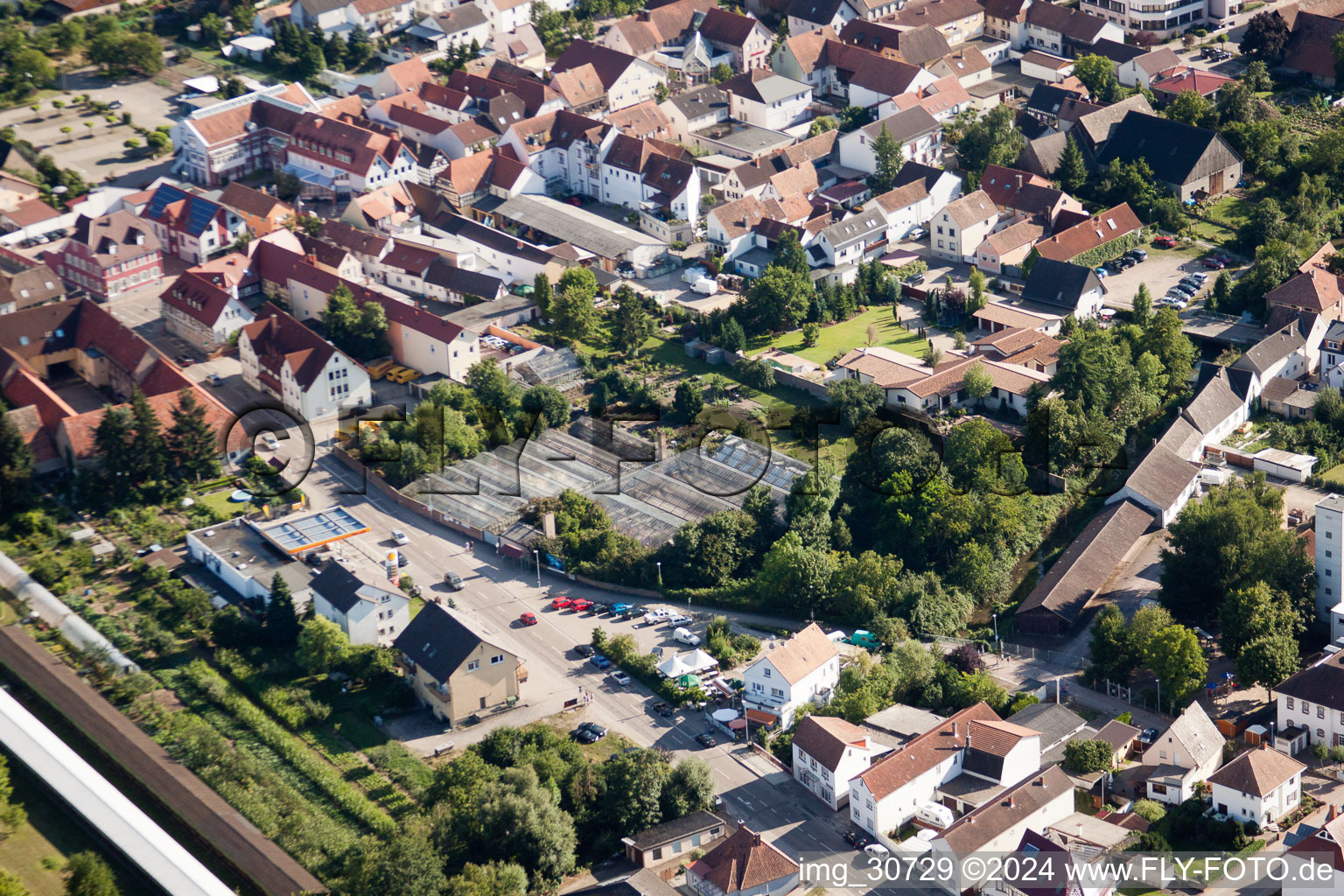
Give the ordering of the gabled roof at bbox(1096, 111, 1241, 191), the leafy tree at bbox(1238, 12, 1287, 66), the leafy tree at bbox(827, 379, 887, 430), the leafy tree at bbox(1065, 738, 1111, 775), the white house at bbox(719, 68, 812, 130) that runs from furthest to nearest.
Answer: the leafy tree at bbox(1238, 12, 1287, 66), the white house at bbox(719, 68, 812, 130), the gabled roof at bbox(1096, 111, 1241, 191), the leafy tree at bbox(827, 379, 887, 430), the leafy tree at bbox(1065, 738, 1111, 775)

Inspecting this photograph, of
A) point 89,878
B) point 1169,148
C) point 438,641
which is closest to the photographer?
point 89,878

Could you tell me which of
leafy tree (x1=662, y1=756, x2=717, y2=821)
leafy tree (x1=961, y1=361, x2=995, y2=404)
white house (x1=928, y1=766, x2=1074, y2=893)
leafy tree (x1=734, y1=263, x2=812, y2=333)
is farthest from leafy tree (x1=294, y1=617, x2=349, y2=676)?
leafy tree (x1=961, y1=361, x2=995, y2=404)

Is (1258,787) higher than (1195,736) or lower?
higher

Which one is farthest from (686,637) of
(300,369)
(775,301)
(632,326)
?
(300,369)

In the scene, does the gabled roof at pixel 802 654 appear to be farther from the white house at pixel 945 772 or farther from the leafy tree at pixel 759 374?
the leafy tree at pixel 759 374

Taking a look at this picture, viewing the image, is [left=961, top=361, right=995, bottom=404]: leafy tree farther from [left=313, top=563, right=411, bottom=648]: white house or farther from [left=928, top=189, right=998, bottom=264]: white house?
[left=313, top=563, right=411, bottom=648]: white house

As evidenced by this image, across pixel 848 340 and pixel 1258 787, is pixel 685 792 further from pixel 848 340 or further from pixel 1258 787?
pixel 848 340

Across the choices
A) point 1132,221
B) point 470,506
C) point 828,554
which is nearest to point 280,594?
point 470,506
